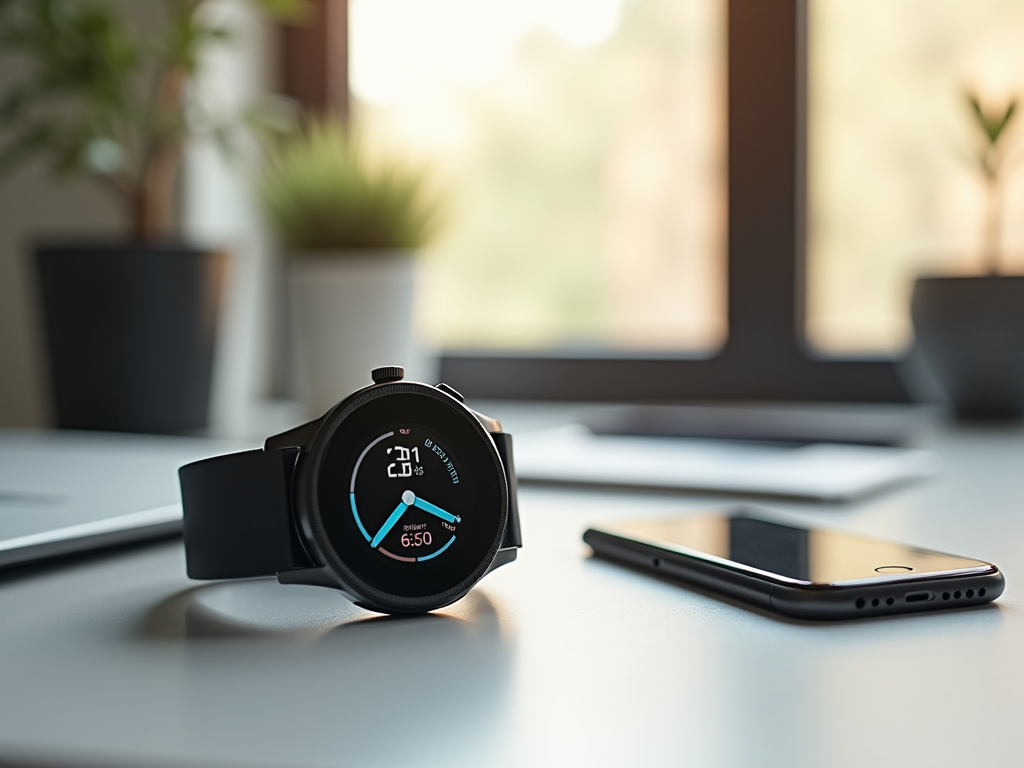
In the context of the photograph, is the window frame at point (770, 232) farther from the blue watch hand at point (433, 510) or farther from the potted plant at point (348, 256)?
the blue watch hand at point (433, 510)

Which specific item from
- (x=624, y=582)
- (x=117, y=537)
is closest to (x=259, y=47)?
(x=117, y=537)

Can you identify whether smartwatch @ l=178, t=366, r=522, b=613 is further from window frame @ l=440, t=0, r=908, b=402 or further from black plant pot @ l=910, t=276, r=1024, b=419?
window frame @ l=440, t=0, r=908, b=402

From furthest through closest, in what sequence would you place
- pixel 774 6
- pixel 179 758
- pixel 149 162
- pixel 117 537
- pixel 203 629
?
pixel 774 6
pixel 149 162
pixel 117 537
pixel 203 629
pixel 179 758

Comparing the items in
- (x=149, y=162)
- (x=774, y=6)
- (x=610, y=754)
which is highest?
(x=774, y=6)

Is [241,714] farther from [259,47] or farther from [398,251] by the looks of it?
[259,47]

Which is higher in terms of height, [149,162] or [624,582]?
[149,162]

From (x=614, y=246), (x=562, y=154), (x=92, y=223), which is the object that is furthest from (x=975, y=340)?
(x=92, y=223)

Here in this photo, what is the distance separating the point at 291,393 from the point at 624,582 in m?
1.32

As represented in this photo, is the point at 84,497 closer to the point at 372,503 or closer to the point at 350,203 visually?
the point at 372,503

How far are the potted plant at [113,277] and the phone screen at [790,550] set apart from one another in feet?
2.73

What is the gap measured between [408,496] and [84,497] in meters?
0.31

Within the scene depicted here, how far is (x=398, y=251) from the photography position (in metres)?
1.45

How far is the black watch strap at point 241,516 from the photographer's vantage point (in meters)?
0.53

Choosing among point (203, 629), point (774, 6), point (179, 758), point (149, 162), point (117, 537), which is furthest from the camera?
point (774, 6)
